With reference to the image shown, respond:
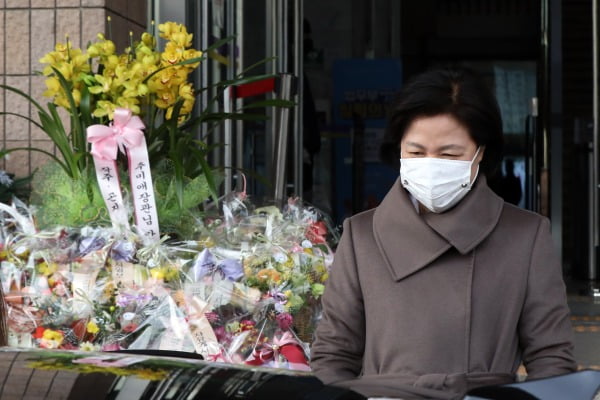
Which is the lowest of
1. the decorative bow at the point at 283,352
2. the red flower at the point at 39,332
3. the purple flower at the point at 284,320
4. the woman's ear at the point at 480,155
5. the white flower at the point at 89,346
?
the decorative bow at the point at 283,352

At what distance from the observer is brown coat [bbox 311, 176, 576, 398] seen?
2.32m

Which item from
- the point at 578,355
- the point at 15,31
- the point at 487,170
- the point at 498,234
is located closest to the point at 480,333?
the point at 498,234

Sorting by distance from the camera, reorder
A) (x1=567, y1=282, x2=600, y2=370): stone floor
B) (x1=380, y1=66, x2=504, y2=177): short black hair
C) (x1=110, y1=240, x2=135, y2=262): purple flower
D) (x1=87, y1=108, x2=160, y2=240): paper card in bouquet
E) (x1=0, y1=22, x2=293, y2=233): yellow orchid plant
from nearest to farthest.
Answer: (x1=380, y1=66, x2=504, y2=177): short black hair < (x1=110, y1=240, x2=135, y2=262): purple flower < (x1=87, y1=108, x2=160, y2=240): paper card in bouquet < (x1=0, y1=22, x2=293, y2=233): yellow orchid plant < (x1=567, y1=282, x2=600, y2=370): stone floor

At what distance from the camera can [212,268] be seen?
325cm

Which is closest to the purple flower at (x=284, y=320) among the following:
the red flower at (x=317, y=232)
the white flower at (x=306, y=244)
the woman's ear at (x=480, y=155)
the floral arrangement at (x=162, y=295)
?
the floral arrangement at (x=162, y=295)

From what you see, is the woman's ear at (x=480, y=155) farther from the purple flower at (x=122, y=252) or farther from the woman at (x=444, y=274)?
the purple flower at (x=122, y=252)

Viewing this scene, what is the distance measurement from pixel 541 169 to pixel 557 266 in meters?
8.06

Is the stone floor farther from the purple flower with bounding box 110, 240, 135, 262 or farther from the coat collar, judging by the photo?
the coat collar

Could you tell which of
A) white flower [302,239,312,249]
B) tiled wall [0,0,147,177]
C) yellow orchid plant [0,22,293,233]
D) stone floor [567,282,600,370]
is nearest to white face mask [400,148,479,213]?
white flower [302,239,312,249]

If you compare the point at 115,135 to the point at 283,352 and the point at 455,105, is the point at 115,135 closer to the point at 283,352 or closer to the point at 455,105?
the point at 283,352

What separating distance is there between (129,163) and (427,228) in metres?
1.39

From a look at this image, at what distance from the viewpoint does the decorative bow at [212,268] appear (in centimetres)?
323

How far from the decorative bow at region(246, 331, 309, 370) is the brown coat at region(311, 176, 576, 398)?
0.73m

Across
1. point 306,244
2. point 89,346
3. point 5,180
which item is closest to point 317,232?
point 306,244
